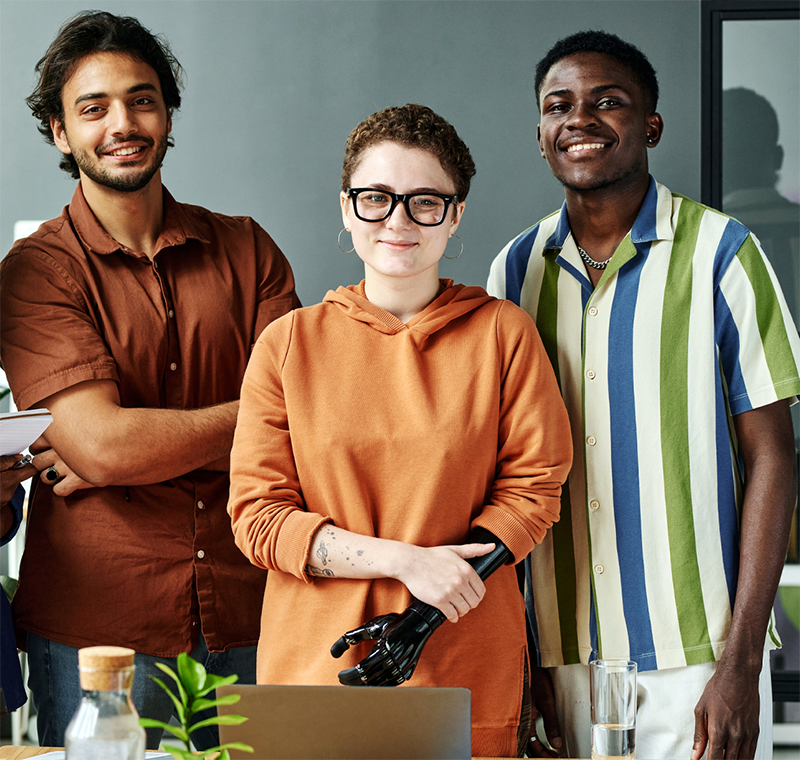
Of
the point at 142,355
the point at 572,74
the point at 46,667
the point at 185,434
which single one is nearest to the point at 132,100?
the point at 142,355

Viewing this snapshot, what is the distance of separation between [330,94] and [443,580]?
2.31m

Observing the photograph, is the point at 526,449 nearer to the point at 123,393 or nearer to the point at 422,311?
the point at 422,311

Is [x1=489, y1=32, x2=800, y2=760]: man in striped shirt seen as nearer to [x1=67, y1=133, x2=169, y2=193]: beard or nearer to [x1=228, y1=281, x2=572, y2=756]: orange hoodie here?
[x1=228, y1=281, x2=572, y2=756]: orange hoodie

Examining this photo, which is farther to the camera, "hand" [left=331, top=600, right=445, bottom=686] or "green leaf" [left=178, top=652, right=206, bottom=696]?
"hand" [left=331, top=600, right=445, bottom=686]

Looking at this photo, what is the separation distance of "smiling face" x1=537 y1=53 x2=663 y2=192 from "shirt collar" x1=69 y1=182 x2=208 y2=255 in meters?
0.87

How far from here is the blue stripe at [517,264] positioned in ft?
6.25

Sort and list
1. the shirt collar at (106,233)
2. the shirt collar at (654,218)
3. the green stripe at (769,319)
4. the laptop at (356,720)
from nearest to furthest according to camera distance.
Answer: the laptop at (356,720), the green stripe at (769,319), the shirt collar at (654,218), the shirt collar at (106,233)

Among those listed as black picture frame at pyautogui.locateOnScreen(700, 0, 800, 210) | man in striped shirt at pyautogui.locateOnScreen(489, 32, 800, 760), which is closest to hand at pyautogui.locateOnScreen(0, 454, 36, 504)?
man in striped shirt at pyautogui.locateOnScreen(489, 32, 800, 760)

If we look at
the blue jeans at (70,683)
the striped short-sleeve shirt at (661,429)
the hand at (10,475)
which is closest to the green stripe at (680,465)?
the striped short-sleeve shirt at (661,429)

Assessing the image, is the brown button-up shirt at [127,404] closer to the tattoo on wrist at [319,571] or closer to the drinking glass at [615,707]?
the tattoo on wrist at [319,571]

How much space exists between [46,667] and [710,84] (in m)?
2.84

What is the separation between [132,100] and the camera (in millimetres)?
1984

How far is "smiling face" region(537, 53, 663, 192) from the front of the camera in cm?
177

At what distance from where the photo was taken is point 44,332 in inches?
72.7
